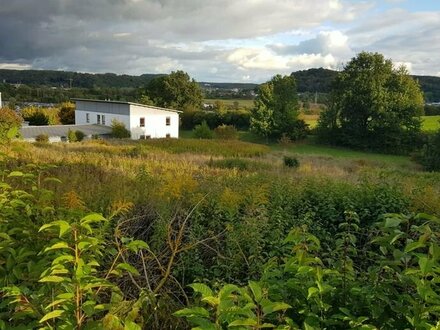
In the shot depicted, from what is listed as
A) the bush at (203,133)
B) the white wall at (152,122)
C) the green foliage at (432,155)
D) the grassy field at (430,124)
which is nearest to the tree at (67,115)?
the white wall at (152,122)

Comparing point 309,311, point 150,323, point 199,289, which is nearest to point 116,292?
point 150,323

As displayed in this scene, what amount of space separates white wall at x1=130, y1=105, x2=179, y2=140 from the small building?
Result: 325cm

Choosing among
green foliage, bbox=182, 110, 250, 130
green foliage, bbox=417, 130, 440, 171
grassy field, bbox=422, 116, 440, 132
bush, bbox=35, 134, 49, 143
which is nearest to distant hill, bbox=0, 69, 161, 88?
green foliage, bbox=182, 110, 250, 130

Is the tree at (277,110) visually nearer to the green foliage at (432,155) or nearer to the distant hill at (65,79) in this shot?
the green foliage at (432,155)

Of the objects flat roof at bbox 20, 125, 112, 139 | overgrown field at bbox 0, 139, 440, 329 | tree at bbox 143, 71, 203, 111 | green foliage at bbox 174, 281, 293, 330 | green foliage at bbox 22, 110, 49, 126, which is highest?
tree at bbox 143, 71, 203, 111

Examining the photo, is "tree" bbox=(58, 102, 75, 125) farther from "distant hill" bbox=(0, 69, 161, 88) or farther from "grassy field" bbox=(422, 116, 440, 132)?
"distant hill" bbox=(0, 69, 161, 88)

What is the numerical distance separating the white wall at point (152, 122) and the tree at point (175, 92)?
23.3 meters

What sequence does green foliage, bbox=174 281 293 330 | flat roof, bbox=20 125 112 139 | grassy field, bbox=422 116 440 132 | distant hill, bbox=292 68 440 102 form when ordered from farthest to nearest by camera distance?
distant hill, bbox=292 68 440 102 → grassy field, bbox=422 116 440 132 → flat roof, bbox=20 125 112 139 → green foliage, bbox=174 281 293 330

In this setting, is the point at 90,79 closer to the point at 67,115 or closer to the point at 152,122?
the point at 67,115

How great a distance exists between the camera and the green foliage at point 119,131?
4835 centimetres

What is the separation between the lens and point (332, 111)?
185ft

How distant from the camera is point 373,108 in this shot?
5222 centimetres

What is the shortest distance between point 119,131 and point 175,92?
1291 inches

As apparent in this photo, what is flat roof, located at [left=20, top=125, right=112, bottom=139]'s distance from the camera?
43.3 m
